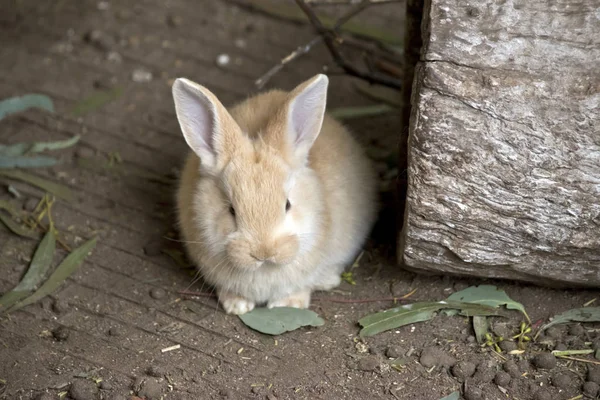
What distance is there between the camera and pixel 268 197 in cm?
285

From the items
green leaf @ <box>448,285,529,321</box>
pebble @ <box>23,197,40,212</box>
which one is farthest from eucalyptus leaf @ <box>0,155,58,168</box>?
green leaf @ <box>448,285,529,321</box>

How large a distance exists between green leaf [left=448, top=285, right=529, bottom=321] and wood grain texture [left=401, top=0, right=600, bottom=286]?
248 mm

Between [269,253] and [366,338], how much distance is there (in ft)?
1.97

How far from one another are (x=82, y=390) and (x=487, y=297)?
5.36 ft

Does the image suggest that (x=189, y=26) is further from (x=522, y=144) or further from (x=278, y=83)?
(x=522, y=144)

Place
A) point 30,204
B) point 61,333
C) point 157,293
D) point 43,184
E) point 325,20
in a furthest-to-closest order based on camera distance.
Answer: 1. point 325,20
2. point 43,184
3. point 30,204
4. point 157,293
5. point 61,333

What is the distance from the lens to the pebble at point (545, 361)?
2.88 meters

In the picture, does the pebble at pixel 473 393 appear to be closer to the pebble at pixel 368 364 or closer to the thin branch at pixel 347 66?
the pebble at pixel 368 364

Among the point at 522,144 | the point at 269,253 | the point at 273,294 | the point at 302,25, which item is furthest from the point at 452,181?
the point at 302,25

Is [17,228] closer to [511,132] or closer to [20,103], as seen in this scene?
[20,103]

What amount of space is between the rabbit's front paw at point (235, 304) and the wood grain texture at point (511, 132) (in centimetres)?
82

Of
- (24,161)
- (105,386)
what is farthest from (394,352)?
(24,161)

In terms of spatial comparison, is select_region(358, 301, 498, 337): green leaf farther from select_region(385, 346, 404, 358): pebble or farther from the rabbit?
the rabbit

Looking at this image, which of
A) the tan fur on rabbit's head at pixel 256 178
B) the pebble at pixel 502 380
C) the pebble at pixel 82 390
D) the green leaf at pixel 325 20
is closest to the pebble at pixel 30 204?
the tan fur on rabbit's head at pixel 256 178
